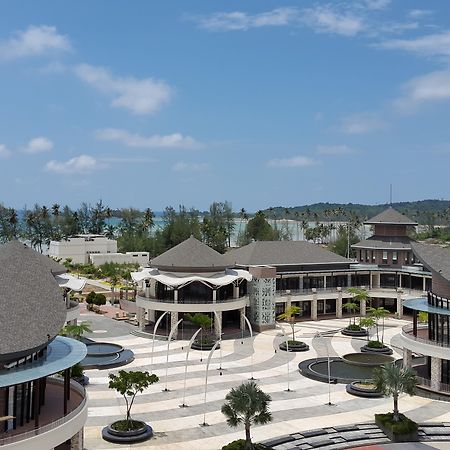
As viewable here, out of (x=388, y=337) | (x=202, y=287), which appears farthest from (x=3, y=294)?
(x=388, y=337)

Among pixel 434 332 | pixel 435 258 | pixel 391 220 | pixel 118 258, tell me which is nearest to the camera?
pixel 434 332

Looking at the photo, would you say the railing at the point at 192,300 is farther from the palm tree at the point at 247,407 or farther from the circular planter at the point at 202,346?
the palm tree at the point at 247,407

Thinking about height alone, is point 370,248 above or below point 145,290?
above

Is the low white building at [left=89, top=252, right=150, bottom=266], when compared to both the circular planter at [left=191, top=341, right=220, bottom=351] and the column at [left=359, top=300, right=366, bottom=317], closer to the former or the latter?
the column at [left=359, top=300, right=366, bottom=317]

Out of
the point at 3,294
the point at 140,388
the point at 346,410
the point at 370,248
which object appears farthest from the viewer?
the point at 370,248

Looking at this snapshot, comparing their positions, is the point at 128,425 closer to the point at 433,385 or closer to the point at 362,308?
the point at 433,385

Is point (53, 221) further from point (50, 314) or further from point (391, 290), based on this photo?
point (50, 314)

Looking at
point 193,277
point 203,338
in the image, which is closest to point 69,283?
point 193,277
